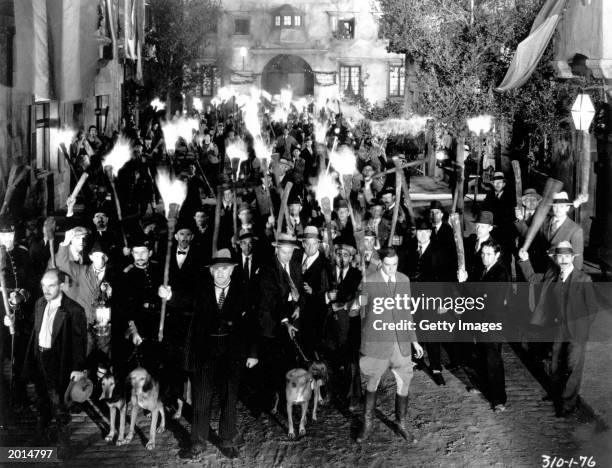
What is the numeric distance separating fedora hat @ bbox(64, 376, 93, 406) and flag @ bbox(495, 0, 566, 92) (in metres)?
9.55

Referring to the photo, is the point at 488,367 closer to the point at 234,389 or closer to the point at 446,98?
the point at 234,389

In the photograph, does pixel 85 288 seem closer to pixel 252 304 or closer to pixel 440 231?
pixel 252 304

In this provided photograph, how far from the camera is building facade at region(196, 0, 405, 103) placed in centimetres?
4831

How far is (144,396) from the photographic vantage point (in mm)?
7047

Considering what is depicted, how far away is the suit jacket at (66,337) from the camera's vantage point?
713cm

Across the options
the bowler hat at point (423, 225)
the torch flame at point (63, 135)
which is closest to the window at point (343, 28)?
the torch flame at point (63, 135)

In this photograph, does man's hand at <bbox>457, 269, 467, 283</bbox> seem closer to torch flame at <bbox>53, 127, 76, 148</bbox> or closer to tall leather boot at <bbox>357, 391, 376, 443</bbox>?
tall leather boot at <bbox>357, 391, 376, 443</bbox>

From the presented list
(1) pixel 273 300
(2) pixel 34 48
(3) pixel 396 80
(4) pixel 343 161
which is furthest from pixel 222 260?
(3) pixel 396 80

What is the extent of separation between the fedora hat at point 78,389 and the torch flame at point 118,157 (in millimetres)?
6816

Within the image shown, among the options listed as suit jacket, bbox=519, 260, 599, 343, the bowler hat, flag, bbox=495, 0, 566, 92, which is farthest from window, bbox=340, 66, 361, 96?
suit jacket, bbox=519, 260, 599, 343

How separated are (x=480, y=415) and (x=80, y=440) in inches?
147

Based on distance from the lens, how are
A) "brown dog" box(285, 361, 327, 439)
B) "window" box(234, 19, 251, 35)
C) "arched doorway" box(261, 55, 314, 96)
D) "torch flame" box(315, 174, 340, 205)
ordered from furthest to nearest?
"arched doorway" box(261, 55, 314, 96) < "window" box(234, 19, 251, 35) < "torch flame" box(315, 174, 340, 205) < "brown dog" box(285, 361, 327, 439)

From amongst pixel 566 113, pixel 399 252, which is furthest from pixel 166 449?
pixel 566 113

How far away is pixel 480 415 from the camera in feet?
26.0
